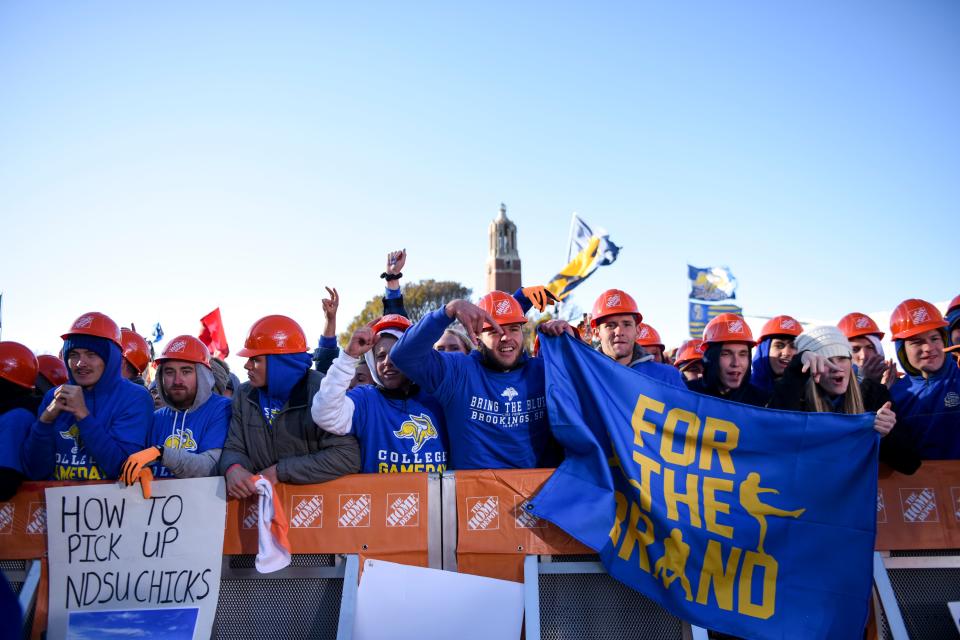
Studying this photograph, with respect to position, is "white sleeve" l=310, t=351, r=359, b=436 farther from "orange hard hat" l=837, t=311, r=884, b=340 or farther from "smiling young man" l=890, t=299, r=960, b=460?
"orange hard hat" l=837, t=311, r=884, b=340

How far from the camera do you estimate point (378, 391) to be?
5.63 m

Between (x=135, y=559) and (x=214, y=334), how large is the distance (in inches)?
236

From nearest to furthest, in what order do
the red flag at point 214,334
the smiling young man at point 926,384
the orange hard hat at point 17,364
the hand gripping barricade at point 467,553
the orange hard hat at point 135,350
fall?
the hand gripping barricade at point 467,553, the smiling young man at point 926,384, the orange hard hat at point 17,364, the orange hard hat at point 135,350, the red flag at point 214,334

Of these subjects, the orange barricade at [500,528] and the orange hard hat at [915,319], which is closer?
the orange barricade at [500,528]

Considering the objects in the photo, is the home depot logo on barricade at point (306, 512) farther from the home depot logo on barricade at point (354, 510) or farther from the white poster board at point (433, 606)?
the white poster board at point (433, 606)

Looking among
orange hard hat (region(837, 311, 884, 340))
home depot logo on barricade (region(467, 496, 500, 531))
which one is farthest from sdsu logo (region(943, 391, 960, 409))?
home depot logo on barricade (region(467, 496, 500, 531))

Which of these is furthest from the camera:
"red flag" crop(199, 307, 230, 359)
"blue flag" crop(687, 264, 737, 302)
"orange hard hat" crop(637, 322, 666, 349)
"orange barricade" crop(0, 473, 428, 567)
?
"blue flag" crop(687, 264, 737, 302)

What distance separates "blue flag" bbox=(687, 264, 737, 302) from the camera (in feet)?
74.7

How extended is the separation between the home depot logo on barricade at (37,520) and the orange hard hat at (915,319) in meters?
6.50

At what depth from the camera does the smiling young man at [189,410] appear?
534 centimetres

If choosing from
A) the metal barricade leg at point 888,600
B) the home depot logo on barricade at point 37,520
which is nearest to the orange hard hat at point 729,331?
the metal barricade leg at point 888,600

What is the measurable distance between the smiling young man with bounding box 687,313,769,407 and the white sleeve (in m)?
3.19

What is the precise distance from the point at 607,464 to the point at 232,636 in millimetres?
2660

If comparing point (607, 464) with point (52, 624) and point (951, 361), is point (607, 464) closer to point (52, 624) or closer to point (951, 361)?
point (951, 361)
